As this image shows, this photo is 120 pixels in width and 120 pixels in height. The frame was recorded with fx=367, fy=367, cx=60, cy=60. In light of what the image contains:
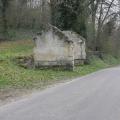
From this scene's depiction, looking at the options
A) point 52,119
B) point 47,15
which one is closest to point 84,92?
point 52,119

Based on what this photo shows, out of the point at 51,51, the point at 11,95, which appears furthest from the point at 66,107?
the point at 51,51

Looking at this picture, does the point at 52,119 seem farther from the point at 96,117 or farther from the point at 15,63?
the point at 15,63

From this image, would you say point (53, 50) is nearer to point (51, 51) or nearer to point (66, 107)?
point (51, 51)

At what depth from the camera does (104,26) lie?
2186 inches

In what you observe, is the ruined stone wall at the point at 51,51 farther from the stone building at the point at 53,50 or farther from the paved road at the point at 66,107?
the paved road at the point at 66,107

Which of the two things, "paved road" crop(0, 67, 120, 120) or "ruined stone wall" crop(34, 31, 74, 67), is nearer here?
"paved road" crop(0, 67, 120, 120)

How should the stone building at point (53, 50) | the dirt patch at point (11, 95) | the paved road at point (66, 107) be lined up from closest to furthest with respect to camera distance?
the paved road at point (66, 107), the dirt patch at point (11, 95), the stone building at point (53, 50)

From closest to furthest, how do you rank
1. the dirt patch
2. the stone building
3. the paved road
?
1. the paved road
2. the dirt patch
3. the stone building

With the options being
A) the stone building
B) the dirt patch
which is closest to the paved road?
the dirt patch

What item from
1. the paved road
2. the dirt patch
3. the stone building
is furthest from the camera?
the stone building

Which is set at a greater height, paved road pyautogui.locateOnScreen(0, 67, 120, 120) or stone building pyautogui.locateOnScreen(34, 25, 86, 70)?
stone building pyautogui.locateOnScreen(34, 25, 86, 70)

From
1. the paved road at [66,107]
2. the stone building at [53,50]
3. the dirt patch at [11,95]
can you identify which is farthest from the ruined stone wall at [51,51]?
the paved road at [66,107]

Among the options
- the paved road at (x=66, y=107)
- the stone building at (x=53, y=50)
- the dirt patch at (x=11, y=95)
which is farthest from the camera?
the stone building at (x=53, y=50)

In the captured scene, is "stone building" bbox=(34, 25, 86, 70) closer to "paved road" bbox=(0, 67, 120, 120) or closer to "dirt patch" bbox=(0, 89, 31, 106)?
"dirt patch" bbox=(0, 89, 31, 106)
